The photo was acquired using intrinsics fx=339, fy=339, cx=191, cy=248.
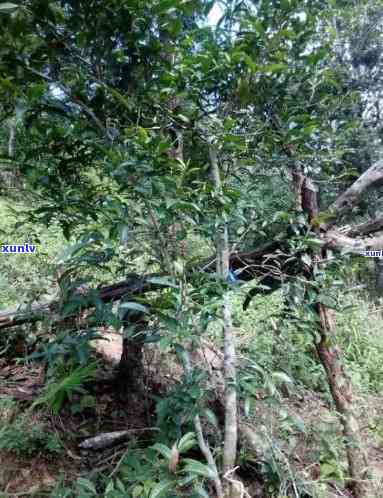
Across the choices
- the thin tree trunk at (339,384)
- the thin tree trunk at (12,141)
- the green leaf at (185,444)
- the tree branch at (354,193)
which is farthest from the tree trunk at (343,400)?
the thin tree trunk at (12,141)

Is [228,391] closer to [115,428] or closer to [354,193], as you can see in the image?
[115,428]

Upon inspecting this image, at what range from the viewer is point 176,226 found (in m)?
1.05

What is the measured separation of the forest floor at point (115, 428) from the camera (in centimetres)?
116

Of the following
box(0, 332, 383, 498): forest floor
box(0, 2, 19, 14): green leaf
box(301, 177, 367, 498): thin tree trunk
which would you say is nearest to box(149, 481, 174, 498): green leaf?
box(0, 332, 383, 498): forest floor

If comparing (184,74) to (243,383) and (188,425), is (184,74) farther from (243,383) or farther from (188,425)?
(188,425)

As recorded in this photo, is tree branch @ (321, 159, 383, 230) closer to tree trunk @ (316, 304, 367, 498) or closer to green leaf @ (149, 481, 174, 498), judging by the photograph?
tree trunk @ (316, 304, 367, 498)

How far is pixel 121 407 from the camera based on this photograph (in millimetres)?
1488

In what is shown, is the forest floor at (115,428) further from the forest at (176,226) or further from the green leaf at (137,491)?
the green leaf at (137,491)

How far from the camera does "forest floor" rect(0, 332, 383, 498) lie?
3.81ft

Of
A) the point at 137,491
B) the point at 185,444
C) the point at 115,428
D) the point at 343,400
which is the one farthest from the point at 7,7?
the point at 343,400

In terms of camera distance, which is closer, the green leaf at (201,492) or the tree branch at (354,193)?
the green leaf at (201,492)

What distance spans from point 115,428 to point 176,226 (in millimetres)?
922

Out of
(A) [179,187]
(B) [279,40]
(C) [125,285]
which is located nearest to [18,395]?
(C) [125,285]

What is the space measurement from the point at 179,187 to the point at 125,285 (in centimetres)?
60
